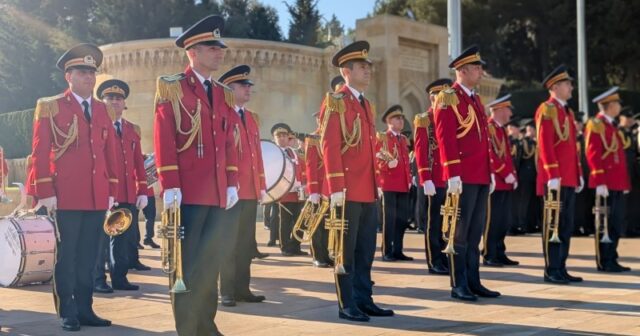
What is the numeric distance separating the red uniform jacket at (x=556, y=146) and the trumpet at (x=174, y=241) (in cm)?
489

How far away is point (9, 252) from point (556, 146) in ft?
19.2

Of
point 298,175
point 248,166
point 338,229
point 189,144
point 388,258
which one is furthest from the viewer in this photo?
point 298,175

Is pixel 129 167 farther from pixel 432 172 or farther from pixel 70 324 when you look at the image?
pixel 432 172

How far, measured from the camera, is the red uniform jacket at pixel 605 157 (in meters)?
10.4

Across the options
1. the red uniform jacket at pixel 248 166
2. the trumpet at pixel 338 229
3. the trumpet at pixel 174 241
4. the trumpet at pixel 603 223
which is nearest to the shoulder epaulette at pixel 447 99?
the trumpet at pixel 338 229

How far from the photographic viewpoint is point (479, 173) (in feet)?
27.0

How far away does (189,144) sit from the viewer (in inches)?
226

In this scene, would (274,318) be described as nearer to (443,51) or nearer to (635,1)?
(443,51)

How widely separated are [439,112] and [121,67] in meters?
23.1

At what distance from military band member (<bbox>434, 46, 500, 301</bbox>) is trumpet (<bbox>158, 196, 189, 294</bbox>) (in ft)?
10.5

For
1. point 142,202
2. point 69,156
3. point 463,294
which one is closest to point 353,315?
point 463,294

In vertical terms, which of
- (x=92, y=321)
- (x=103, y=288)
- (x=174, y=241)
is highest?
(x=174, y=241)

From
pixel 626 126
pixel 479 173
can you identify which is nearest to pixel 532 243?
pixel 626 126

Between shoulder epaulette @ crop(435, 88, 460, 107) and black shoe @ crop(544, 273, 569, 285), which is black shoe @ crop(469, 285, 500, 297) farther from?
shoulder epaulette @ crop(435, 88, 460, 107)
